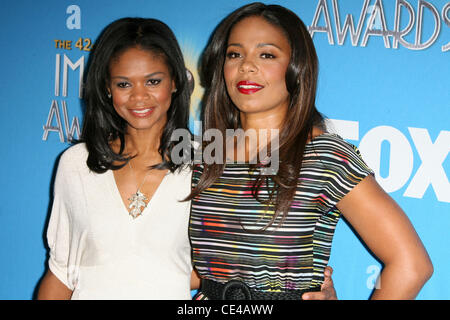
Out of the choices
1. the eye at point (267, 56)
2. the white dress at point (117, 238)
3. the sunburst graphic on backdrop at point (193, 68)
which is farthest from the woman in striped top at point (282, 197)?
the sunburst graphic on backdrop at point (193, 68)

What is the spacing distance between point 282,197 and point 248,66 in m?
0.45

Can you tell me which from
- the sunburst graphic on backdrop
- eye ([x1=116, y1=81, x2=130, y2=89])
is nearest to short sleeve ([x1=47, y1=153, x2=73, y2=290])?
eye ([x1=116, y1=81, x2=130, y2=89])

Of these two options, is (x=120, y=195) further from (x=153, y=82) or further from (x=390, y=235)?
(x=390, y=235)

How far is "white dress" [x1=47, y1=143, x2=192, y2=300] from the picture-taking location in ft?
5.51

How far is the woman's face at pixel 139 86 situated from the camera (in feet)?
5.61

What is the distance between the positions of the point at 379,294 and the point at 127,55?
3.95ft

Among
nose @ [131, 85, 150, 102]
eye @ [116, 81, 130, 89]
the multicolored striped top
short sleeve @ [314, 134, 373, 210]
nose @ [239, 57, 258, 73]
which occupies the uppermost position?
nose @ [239, 57, 258, 73]

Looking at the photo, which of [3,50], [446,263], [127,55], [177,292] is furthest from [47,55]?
[446,263]

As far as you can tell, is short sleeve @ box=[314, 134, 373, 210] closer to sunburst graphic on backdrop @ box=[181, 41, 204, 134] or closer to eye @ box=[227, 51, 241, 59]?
eye @ box=[227, 51, 241, 59]

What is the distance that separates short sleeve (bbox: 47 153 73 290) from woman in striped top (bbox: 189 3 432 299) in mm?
506

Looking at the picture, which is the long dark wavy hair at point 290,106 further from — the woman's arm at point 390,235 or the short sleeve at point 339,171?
the woman's arm at point 390,235

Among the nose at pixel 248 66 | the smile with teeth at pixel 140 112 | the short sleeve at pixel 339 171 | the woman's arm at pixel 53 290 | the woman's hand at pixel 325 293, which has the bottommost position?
the woman's arm at pixel 53 290

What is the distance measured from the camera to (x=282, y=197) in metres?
1.50

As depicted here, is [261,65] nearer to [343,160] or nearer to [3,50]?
[343,160]
